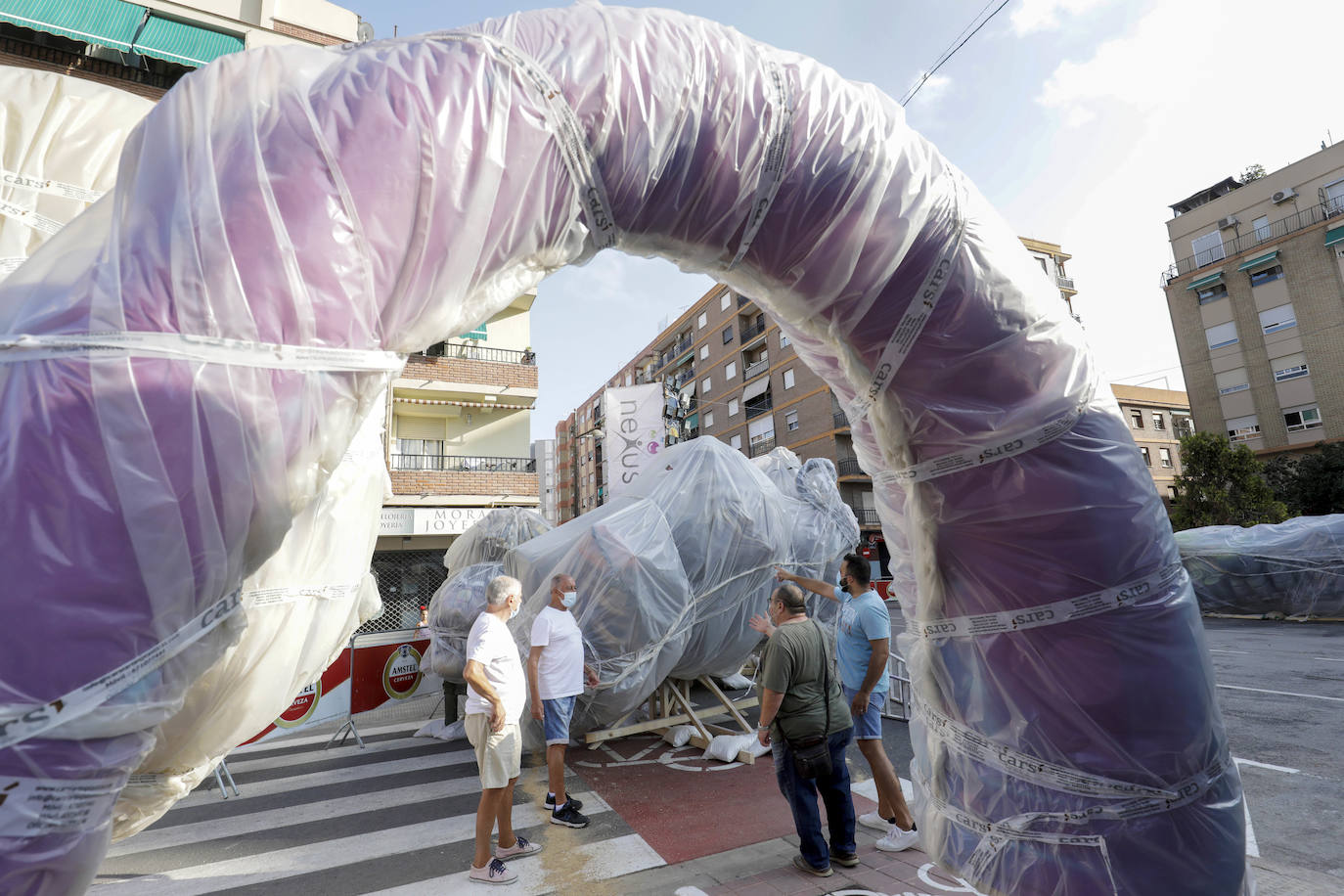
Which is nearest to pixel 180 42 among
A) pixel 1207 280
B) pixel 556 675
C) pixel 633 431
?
pixel 633 431

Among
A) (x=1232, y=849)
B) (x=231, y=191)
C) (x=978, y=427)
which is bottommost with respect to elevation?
(x=1232, y=849)

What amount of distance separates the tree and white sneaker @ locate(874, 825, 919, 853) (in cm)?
2421

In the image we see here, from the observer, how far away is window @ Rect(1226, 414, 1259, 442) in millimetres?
29203

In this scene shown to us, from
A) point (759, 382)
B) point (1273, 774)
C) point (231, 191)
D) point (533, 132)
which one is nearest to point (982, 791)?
point (533, 132)

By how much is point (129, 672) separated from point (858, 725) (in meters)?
4.41

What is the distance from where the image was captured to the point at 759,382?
41281mm

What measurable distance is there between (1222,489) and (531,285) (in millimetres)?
28482

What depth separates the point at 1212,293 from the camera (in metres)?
31.0

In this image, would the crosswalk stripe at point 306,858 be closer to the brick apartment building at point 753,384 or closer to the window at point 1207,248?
the brick apartment building at point 753,384

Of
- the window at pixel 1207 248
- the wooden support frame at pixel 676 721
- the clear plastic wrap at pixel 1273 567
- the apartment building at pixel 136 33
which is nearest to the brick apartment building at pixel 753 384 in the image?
the window at pixel 1207 248

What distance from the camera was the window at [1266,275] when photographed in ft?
93.3

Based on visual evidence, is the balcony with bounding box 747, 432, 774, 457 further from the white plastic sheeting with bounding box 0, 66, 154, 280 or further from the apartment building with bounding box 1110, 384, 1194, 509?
the white plastic sheeting with bounding box 0, 66, 154, 280

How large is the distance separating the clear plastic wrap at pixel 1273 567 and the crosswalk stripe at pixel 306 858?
18.0 meters

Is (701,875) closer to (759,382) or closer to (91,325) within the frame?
(91,325)
